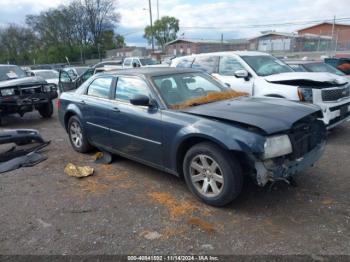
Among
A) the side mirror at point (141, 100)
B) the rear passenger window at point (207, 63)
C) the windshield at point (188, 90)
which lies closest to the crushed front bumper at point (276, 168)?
the windshield at point (188, 90)

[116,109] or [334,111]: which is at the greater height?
[116,109]

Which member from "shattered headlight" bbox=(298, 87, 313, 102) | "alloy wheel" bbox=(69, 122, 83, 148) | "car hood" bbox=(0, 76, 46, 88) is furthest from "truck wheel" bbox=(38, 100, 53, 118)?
"shattered headlight" bbox=(298, 87, 313, 102)

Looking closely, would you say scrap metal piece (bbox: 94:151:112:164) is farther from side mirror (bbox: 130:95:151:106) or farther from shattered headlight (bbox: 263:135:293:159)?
shattered headlight (bbox: 263:135:293:159)

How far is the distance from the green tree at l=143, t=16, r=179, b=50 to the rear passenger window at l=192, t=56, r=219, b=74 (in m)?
70.3

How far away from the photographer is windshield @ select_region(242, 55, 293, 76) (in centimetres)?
729

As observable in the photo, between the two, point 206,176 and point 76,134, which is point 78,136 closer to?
point 76,134

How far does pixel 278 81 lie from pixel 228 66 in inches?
58.8

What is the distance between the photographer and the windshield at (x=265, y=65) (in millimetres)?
7288

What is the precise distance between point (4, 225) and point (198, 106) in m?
2.63

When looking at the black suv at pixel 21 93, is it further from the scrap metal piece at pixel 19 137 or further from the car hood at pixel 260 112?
the car hood at pixel 260 112

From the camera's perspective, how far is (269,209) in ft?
12.2

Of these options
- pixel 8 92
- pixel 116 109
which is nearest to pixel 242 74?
pixel 116 109

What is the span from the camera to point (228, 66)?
7723 mm

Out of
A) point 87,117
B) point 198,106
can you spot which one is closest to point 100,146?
point 87,117
